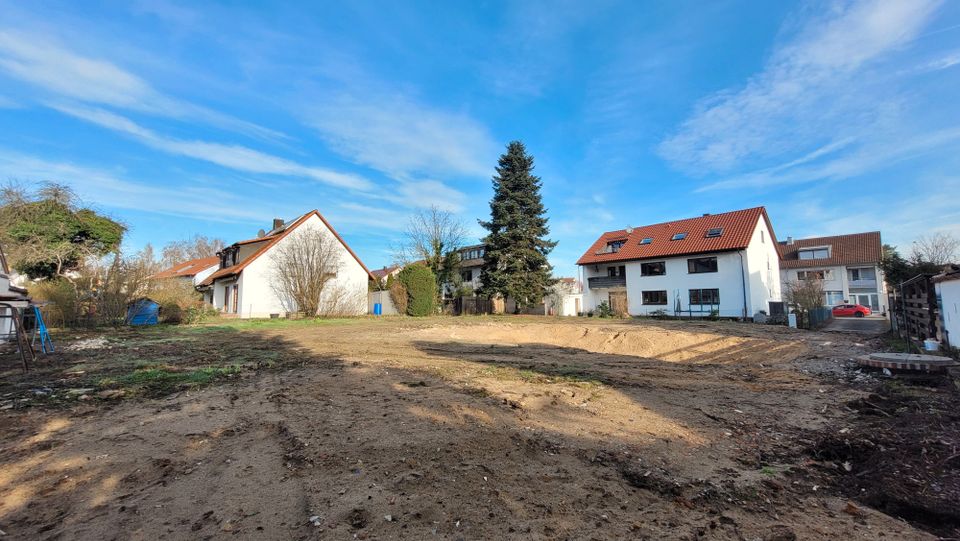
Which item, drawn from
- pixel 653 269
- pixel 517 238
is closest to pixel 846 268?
pixel 653 269

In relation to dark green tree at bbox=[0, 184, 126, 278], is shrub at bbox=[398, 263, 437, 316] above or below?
below

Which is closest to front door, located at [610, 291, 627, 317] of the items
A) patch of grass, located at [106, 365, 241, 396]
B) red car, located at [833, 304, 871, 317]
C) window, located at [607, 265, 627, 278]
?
window, located at [607, 265, 627, 278]

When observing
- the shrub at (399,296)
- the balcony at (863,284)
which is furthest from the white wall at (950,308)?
the balcony at (863,284)

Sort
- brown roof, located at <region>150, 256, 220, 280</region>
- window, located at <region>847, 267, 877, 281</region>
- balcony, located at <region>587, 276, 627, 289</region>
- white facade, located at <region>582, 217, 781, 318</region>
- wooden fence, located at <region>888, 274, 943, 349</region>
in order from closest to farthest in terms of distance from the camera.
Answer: wooden fence, located at <region>888, 274, 943, 349</region> < white facade, located at <region>582, 217, 781, 318</region> < balcony, located at <region>587, 276, 627, 289</region> < window, located at <region>847, 267, 877, 281</region> < brown roof, located at <region>150, 256, 220, 280</region>

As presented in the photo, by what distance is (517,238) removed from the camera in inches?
1309

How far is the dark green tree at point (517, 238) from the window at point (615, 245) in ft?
19.6

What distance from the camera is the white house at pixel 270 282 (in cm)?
2648

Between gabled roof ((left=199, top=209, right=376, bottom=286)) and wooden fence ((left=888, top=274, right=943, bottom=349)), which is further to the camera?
gabled roof ((left=199, top=209, right=376, bottom=286))

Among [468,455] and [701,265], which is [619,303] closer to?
Answer: [701,265]

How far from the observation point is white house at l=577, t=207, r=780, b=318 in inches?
1086

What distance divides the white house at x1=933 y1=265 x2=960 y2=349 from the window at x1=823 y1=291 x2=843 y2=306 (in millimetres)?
38502

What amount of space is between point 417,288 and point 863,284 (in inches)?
1717

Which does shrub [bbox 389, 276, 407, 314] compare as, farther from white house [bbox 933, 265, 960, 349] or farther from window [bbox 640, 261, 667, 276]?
white house [bbox 933, 265, 960, 349]

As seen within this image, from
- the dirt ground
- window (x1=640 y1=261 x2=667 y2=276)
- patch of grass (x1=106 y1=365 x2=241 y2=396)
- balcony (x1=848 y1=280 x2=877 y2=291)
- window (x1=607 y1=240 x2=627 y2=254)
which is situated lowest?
the dirt ground
